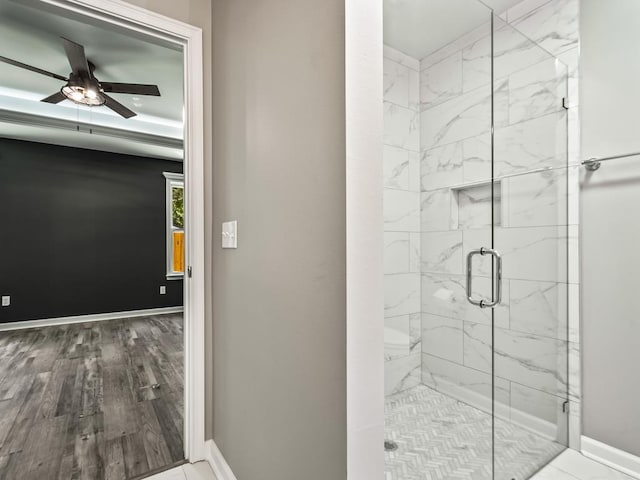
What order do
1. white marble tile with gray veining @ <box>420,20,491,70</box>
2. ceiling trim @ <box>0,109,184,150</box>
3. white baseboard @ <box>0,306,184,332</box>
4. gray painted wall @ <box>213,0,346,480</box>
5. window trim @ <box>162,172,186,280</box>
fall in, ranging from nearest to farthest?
gray painted wall @ <box>213,0,346,480</box> < white marble tile with gray veining @ <box>420,20,491,70</box> < ceiling trim @ <box>0,109,184,150</box> < white baseboard @ <box>0,306,184,332</box> < window trim @ <box>162,172,186,280</box>

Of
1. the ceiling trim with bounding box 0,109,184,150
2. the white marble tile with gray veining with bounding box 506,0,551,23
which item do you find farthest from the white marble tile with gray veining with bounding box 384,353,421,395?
the ceiling trim with bounding box 0,109,184,150

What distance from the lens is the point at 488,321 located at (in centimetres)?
196

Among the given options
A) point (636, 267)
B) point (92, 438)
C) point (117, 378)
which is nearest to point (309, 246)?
point (636, 267)

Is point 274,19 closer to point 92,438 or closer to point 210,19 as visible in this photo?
point 210,19

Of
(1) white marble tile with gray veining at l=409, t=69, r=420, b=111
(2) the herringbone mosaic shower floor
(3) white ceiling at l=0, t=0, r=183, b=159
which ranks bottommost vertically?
(2) the herringbone mosaic shower floor

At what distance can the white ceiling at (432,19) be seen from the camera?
6.81 ft

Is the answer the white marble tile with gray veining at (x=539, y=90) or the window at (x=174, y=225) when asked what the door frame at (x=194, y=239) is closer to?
the white marble tile with gray veining at (x=539, y=90)

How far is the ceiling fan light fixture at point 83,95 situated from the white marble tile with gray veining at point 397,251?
2881 mm

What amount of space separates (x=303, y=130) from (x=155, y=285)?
541 cm

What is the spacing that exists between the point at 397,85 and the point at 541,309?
1733 mm

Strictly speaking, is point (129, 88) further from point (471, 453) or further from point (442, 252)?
point (471, 453)

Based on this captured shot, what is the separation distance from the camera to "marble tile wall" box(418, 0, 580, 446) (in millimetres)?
1820

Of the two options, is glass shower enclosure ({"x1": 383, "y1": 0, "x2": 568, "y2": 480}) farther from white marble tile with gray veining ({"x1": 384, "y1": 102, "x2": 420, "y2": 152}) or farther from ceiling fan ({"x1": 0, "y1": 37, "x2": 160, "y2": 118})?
ceiling fan ({"x1": 0, "y1": 37, "x2": 160, "y2": 118})

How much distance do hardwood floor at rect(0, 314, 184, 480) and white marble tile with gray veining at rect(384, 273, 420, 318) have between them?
4.91ft
